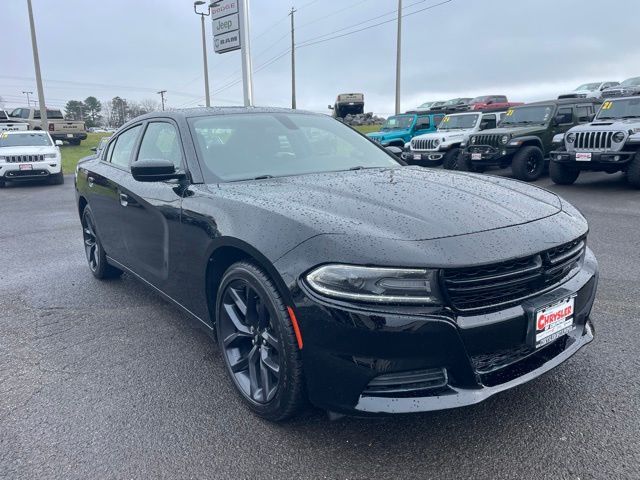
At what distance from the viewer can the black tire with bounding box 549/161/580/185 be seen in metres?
10.7

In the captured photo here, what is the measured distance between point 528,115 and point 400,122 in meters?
5.69

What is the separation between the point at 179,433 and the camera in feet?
8.15

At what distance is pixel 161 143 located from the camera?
3676 millimetres

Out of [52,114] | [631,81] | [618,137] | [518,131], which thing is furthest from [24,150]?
[631,81]

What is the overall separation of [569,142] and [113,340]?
970 cm

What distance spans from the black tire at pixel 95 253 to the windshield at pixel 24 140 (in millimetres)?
10955

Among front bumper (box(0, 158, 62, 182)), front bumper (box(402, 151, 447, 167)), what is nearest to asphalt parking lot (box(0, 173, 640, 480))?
front bumper (box(402, 151, 447, 167))

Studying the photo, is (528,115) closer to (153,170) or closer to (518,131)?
(518,131)

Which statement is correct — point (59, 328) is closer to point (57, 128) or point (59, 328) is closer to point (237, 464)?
point (237, 464)

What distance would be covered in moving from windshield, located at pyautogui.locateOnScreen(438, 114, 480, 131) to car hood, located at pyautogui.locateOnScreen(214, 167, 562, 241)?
11.9 meters

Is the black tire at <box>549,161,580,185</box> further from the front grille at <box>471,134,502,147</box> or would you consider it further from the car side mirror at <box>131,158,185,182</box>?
the car side mirror at <box>131,158,185,182</box>

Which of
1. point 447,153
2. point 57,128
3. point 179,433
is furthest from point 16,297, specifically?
point 57,128

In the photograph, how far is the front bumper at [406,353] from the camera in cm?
198

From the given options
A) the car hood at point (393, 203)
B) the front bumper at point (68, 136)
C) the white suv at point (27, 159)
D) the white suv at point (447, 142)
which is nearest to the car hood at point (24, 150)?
the white suv at point (27, 159)
